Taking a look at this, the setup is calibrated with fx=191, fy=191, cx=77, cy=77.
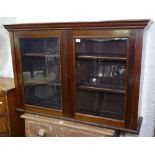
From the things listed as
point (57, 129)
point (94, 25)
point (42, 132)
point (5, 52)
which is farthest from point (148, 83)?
point (5, 52)

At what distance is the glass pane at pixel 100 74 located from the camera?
148 centimetres

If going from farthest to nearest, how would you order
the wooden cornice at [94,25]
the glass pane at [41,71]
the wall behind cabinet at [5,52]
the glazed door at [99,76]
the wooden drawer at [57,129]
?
the wall behind cabinet at [5,52]
the glass pane at [41,71]
the wooden drawer at [57,129]
the glazed door at [99,76]
the wooden cornice at [94,25]

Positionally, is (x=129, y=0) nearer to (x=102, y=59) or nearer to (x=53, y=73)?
(x=102, y=59)

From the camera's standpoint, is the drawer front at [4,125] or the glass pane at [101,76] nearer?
the glass pane at [101,76]

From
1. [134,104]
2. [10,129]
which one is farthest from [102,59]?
[10,129]

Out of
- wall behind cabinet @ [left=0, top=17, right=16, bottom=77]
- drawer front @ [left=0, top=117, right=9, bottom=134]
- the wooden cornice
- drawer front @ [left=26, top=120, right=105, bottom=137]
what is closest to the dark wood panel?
the wooden cornice

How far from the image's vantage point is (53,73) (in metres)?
1.69

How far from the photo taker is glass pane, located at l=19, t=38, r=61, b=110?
5.41 feet

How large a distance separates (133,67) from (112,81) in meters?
0.25

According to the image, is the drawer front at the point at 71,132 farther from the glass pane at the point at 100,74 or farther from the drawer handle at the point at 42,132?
the glass pane at the point at 100,74

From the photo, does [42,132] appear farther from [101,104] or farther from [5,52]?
[5,52]

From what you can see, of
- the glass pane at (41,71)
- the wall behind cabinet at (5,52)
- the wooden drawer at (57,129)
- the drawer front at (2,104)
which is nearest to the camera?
the wooden drawer at (57,129)

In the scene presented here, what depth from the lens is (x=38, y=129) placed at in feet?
5.82

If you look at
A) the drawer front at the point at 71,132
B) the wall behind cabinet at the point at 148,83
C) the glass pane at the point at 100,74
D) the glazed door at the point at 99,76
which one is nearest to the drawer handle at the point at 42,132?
the drawer front at the point at 71,132
